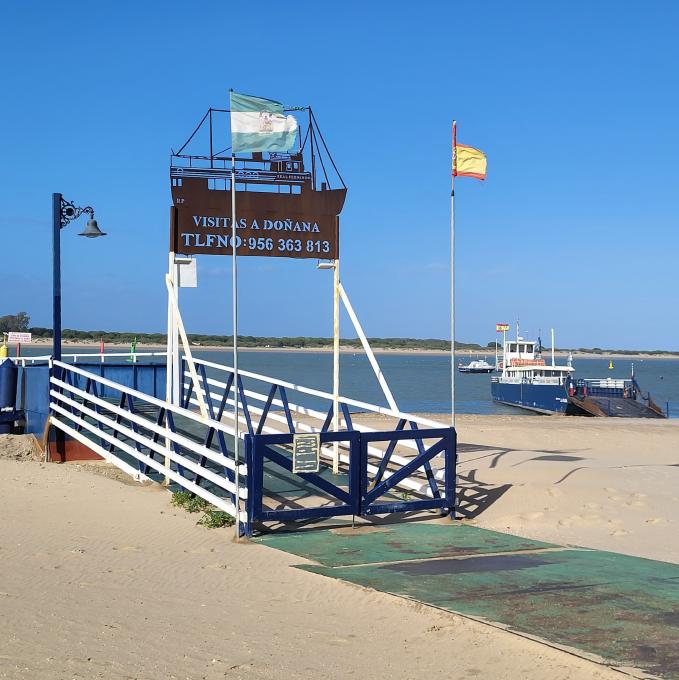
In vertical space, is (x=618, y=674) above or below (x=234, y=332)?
below

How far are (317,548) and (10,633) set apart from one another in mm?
3829

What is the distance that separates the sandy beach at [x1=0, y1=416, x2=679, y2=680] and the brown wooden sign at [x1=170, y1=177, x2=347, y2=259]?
366 cm

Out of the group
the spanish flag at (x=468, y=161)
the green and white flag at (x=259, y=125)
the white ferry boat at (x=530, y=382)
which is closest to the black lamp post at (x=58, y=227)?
the green and white flag at (x=259, y=125)

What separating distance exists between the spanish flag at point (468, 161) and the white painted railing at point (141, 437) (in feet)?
15.9

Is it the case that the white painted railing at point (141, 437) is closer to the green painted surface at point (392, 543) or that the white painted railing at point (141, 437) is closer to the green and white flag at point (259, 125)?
the green painted surface at point (392, 543)

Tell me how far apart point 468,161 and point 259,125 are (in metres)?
2.99

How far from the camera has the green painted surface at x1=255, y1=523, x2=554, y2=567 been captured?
353 inches

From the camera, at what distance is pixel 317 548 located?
9336 mm

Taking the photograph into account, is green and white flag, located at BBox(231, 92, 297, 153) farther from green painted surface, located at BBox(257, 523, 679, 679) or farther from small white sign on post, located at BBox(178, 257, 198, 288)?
green painted surface, located at BBox(257, 523, 679, 679)

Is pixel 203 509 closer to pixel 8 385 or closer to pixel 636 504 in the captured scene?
pixel 636 504

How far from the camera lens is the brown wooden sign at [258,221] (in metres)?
12.7

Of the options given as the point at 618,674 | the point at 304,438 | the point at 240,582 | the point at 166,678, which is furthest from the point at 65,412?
the point at 618,674

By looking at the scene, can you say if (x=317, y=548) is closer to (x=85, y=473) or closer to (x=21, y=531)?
(x=21, y=531)

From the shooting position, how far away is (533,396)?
48500 mm
